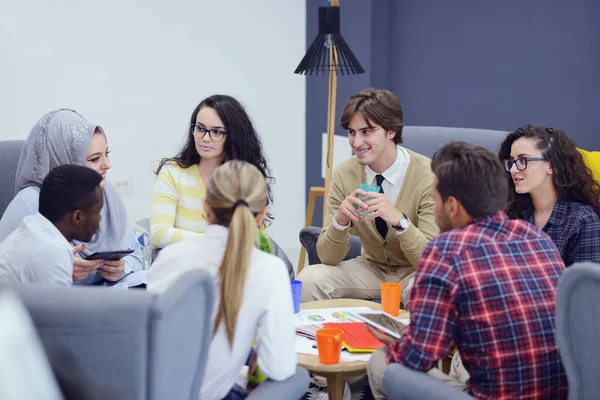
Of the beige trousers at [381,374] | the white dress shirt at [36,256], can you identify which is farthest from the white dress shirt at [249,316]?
the white dress shirt at [36,256]

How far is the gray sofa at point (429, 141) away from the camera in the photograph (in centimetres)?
353

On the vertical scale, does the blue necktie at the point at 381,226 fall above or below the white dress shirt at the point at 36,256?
below

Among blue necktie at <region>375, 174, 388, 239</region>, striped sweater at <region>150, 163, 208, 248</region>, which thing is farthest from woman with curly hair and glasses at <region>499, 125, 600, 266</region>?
striped sweater at <region>150, 163, 208, 248</region>

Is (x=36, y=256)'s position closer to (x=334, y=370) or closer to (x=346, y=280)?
(x=334, y=370)

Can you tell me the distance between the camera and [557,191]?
2.93 meters

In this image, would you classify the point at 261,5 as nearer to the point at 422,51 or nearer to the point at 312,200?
the point at 422,51

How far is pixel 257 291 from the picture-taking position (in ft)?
5.94

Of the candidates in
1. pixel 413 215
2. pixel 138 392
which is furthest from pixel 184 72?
pixel 138 392

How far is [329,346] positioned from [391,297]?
501 mm

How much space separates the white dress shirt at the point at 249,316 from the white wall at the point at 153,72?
267cm

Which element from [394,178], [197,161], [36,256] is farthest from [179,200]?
[36,256]

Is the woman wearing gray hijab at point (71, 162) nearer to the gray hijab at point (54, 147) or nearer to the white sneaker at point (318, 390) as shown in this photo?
the gray hijab at point (54, 147)

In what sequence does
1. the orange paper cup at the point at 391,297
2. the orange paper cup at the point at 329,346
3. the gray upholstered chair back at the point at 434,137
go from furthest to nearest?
1. the gray upholstered chair back at the point at 434,137
2. the orange paper cup at the point at 391,297
3. the orange paper cup at the point at 329,346

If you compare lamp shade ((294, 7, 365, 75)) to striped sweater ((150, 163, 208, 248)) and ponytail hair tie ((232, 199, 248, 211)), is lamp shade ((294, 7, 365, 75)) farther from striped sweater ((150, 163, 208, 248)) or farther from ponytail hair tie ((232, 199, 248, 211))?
ponytail hair tie ((232, 199, 248, 211))
